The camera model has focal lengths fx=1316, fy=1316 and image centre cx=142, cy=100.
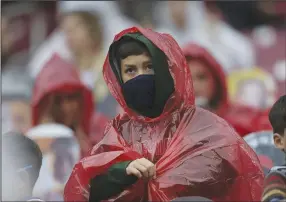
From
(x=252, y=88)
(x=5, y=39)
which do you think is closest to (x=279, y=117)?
(x=252, y=88)

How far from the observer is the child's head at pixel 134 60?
559 centimetres

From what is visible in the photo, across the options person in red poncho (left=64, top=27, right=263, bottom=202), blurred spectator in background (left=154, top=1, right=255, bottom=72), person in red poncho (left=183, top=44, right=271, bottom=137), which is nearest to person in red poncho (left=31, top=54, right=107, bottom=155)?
person in red poncho (left=183, top=44, right=271, bottom=137)

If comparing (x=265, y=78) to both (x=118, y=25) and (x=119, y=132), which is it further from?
(x=119, y=132)

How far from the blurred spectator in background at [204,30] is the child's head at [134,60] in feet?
18.9

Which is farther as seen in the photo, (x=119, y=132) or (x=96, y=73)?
(x=96, y=73)

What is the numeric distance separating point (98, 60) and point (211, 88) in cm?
212

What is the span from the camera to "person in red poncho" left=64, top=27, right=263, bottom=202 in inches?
208

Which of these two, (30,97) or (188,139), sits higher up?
(188,139)

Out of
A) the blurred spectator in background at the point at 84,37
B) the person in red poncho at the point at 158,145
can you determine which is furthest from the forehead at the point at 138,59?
the blurred spectator in background at the point at 84,37

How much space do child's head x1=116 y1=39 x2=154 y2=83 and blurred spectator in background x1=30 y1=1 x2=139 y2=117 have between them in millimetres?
4819

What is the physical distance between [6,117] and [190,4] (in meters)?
3.49

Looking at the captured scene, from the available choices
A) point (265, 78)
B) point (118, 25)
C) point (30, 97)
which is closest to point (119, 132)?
point (30, 97)

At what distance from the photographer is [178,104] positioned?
555 cm

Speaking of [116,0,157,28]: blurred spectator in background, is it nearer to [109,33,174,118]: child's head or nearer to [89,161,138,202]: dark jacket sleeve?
[109,33,174,118]: child's head
